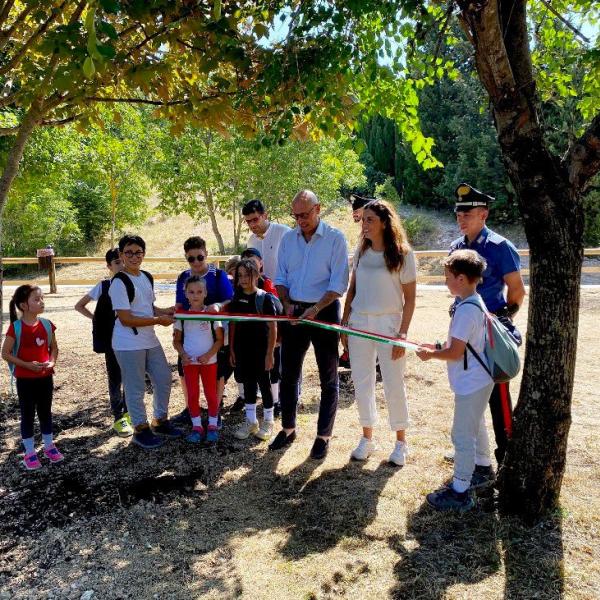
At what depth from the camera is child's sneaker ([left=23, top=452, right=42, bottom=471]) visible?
4.14m

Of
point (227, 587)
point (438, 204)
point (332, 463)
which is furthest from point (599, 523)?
point (438, 204)

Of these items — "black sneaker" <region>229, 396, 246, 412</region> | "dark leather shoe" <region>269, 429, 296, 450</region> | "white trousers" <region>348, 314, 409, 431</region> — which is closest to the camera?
"white trousers" <region>348, 314, 409, 431</region>

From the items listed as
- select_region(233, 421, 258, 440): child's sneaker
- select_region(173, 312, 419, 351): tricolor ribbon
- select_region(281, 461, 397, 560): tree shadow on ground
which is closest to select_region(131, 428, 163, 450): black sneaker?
select_region(233, 421, 258, 440): child's sneaker

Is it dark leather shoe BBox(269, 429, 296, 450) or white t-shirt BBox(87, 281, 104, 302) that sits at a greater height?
white t-shirt BBox(87, 281, 104, 302)

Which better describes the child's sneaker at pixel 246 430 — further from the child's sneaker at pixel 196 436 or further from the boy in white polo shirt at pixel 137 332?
the boy in white polo shirt at pixel 137 332

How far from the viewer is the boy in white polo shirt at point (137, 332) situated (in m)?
4.30

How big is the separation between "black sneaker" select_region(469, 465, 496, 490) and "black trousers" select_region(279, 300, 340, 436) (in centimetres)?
111

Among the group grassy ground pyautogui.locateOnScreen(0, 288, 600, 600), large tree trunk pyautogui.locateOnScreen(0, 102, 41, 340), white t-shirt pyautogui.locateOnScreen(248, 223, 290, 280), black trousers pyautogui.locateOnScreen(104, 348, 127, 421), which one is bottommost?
grassy ground pyautogui.locateOnScreen(0, 288, 600, 600)

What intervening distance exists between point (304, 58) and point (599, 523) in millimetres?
3652

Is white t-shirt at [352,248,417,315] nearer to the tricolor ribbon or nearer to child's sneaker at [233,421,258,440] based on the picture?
the tricolor ribbon

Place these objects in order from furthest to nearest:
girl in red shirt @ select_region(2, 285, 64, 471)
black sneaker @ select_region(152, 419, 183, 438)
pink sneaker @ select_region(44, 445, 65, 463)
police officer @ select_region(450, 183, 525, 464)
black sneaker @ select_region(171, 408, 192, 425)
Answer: black sneaker @ select_region(171, 408, 192, 425) < black sneaker @ select_region(152, 419, 183, 438) < pink sneaker @ select_region(44, 445, 65, 463) < girl in red shirt @ select_region(2, 285, 64, 471) < police officer @ select_region(450, 183, 525, 464)

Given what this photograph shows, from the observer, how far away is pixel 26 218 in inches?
1015

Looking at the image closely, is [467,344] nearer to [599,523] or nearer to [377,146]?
[599,523]

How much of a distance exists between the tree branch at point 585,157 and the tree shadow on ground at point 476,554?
6.24 feet
